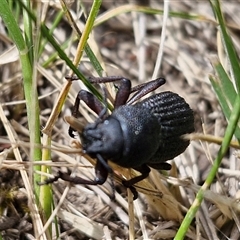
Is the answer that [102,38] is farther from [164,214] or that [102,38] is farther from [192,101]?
[164,214]

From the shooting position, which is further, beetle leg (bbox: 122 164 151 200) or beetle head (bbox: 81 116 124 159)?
beetle leg (bbox: 122 164 151 200)

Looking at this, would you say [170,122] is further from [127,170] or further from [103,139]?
[103,139]

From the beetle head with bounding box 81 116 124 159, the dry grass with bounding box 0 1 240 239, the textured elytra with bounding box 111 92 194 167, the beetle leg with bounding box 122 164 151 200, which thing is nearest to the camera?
the beetle head with bounding box 81 116 124 159

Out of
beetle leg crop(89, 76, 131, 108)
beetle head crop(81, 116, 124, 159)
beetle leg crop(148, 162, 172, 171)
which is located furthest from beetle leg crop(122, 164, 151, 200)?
beetle leg crop(89, 76, 131, 108)

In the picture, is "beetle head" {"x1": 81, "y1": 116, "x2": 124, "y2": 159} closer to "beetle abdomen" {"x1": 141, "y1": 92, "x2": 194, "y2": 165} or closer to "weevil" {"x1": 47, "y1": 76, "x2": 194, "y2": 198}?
"weevil" {"x1": 47, "y1": 76, "x2": 194, "y2": 198}

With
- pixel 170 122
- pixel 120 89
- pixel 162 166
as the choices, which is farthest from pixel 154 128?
pixel 120 89

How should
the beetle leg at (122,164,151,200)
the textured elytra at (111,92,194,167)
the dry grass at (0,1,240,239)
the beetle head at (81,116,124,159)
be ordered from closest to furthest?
the beetle head at (81,116,124,159), the textured elytra at (111,92,194,167), the beetle leg at (122,164,151,200), the dry grass at (0,1,240,239)

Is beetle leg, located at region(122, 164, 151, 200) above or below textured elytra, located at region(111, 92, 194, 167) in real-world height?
below
